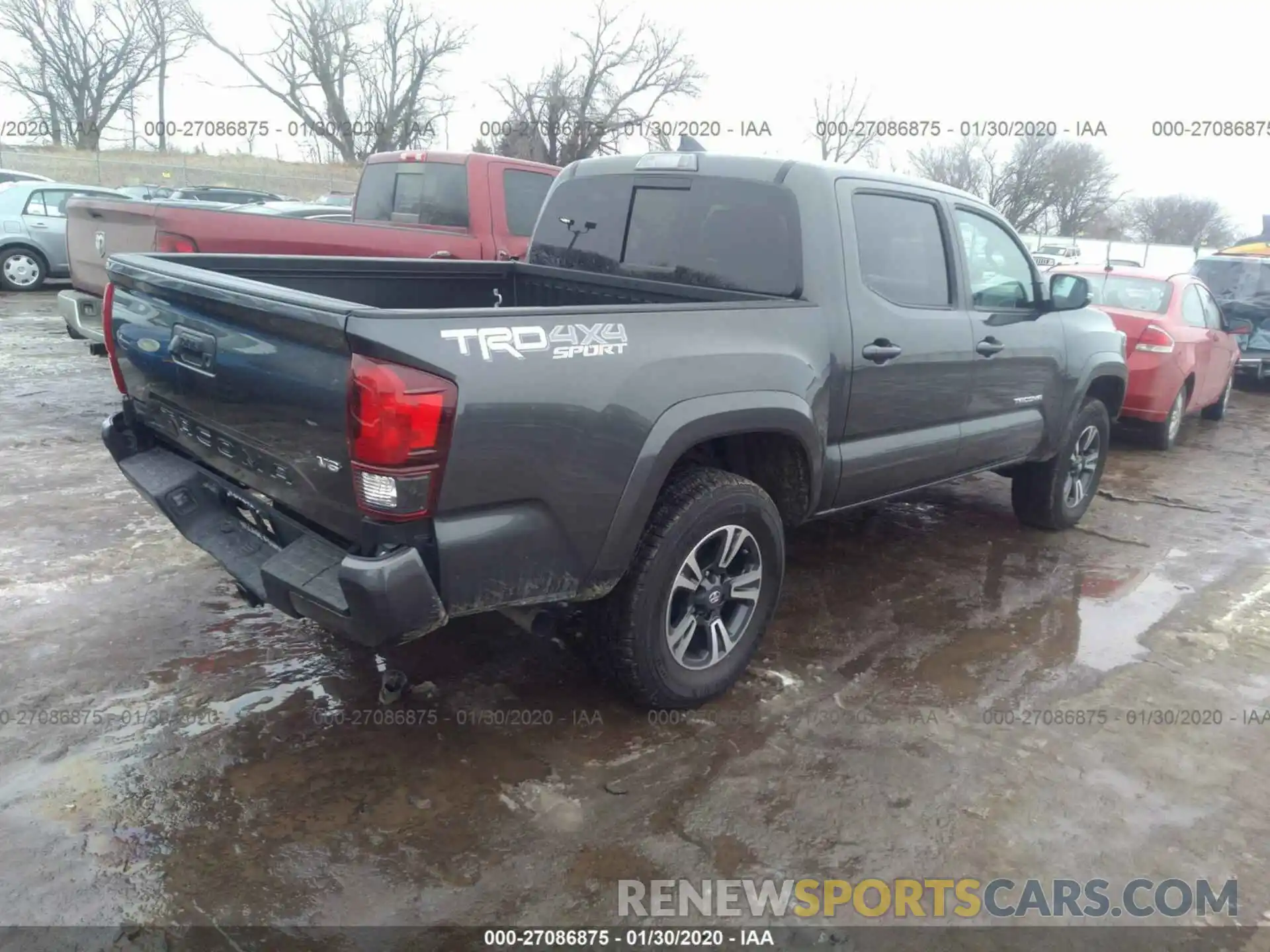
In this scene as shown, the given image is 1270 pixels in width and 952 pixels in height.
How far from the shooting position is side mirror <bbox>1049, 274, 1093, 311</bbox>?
194 inches

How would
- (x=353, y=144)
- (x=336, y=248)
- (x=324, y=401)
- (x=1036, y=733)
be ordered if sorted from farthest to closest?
(x=353, y=144) → (x=336, y=248) → (x=1036, y=733) → (x=324, y=401)

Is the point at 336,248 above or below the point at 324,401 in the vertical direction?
above

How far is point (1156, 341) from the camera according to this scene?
25.8 feet

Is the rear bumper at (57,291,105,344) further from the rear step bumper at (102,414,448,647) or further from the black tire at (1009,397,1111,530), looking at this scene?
the black tire at (1009,397,1111,530)

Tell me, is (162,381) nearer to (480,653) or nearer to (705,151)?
(480,653)

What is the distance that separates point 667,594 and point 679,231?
5.48 feet

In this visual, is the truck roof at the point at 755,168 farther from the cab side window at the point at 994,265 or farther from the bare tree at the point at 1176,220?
the bare tree at the point at 1176,220

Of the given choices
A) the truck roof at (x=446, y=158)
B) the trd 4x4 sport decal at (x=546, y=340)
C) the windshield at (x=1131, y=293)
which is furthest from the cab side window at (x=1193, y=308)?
the trd 4x4 sport decal at (x=546, y=340)

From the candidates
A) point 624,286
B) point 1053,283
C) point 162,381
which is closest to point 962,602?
point 1053,283

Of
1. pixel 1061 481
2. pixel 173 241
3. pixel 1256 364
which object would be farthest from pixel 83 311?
pixel 1256 364

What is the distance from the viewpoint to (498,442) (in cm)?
258

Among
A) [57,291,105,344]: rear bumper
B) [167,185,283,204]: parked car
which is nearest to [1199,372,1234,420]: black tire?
[57,291,105,344]: rear bumper

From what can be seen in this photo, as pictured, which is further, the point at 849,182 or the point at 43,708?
the point at 849,182

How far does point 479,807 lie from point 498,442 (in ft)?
3.71
